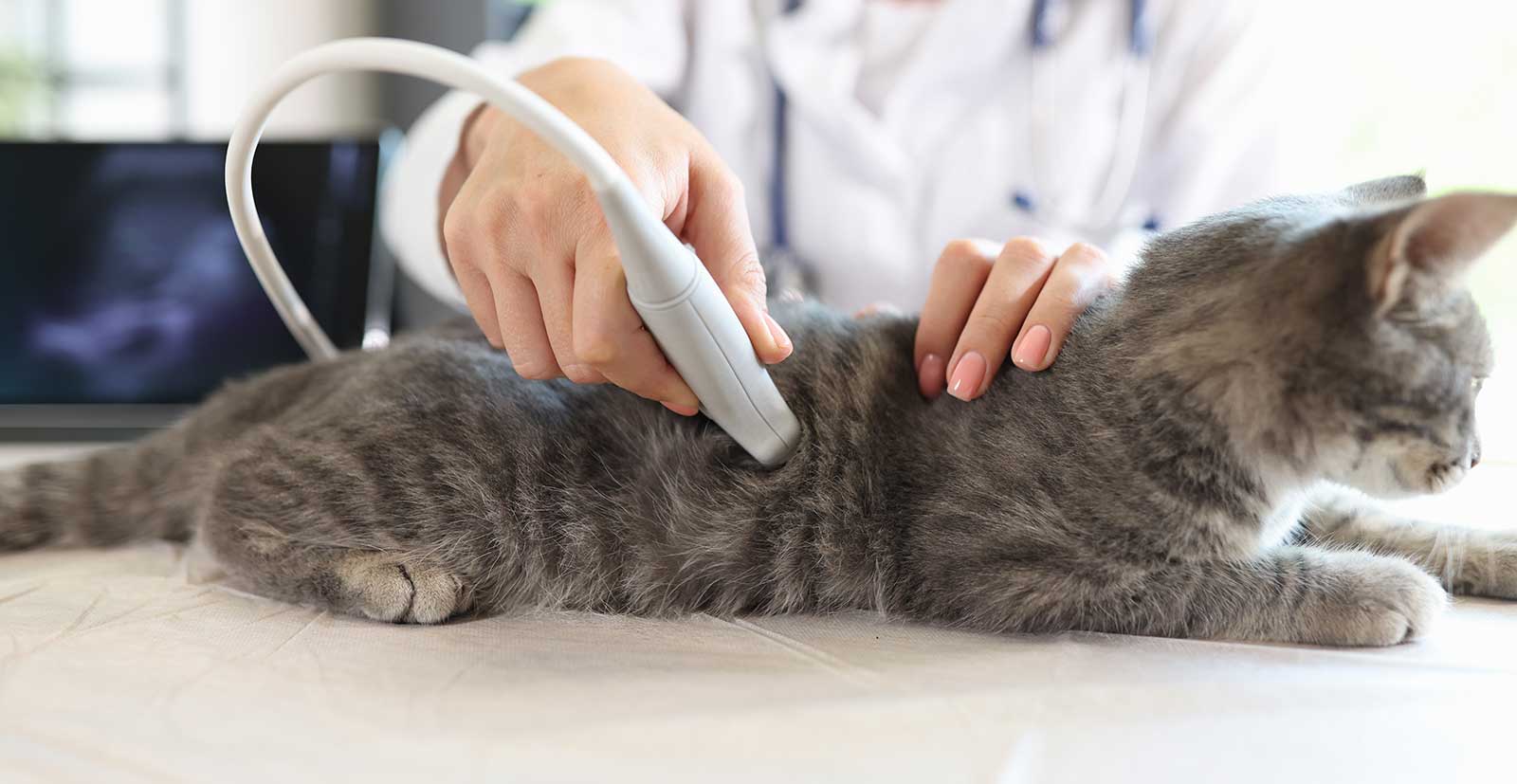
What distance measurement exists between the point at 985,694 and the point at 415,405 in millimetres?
556

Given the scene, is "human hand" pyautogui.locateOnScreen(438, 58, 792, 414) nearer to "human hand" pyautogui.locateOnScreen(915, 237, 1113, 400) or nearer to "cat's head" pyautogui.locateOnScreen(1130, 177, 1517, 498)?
"human hand" pyautogui.locateOnScreen(915, 237, 1113, 400)

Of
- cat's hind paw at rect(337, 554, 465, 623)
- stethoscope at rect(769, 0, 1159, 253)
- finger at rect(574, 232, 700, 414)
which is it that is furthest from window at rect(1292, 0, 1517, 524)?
cat's hind paw at rect(337, 554, 465, 623)

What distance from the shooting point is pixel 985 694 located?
23.3 inches

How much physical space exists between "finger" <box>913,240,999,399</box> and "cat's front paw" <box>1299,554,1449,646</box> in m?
0.34

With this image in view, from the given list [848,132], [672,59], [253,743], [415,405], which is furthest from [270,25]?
[253,743]

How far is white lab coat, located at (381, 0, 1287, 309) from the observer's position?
4.81 feet

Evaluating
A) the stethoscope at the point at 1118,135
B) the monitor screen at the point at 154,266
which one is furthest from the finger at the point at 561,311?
the monitor screen at the point at 154,266

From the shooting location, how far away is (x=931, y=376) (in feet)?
2.99

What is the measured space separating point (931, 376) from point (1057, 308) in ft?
0.41

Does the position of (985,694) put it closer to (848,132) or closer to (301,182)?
(848,132)

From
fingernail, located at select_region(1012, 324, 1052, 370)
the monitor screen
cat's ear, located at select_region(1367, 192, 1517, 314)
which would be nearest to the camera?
cat's ear, located at select_region(1367, 192, 1517, 314)

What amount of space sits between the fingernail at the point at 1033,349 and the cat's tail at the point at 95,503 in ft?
2.66

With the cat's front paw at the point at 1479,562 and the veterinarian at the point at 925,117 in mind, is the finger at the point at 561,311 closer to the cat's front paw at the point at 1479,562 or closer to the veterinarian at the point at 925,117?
the veterinarian at the point at 925,117

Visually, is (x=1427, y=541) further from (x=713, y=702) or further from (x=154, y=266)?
(x=154, y=266)
